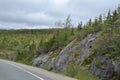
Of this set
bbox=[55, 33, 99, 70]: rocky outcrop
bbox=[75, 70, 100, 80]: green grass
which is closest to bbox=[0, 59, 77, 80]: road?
→ bbox=[75, 70, 100, 80]: green grass

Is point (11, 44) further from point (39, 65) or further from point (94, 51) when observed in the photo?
point (94, 51)

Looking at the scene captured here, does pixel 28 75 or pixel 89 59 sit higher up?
pixel 89 59

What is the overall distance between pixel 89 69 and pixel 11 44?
9125 centimetres

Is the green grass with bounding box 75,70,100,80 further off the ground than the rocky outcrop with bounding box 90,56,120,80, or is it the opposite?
the rocky outcrop with bounding box 90,56,120,80

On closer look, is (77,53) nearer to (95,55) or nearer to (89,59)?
(89,59)

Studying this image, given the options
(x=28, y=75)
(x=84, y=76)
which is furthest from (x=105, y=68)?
(x=28, y=75)

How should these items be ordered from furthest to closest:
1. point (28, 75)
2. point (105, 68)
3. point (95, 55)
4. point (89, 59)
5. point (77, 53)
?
point (77, 53) → point (89, 59) → point (95, 55) → point (28, 75) → point (105, 68)

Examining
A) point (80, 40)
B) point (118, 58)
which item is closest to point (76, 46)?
point (80, 40)

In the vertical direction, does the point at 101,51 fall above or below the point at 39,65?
above

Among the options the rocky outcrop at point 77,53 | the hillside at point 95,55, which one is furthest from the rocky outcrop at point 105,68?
the rocky outcrop at point 77,53

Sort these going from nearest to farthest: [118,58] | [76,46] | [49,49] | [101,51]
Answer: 1. [118,58]
2. [101,51]
3. [76,46]
4. [49,49]

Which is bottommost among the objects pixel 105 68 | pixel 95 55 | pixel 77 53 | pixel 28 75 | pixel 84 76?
pixel 84 76

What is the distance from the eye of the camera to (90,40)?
29984 mm

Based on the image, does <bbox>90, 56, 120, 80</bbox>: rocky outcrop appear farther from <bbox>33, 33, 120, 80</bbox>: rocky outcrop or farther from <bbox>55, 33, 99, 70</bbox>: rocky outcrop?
<bbox>55, 33, 99, 70</bbox>: rocky outcrop
